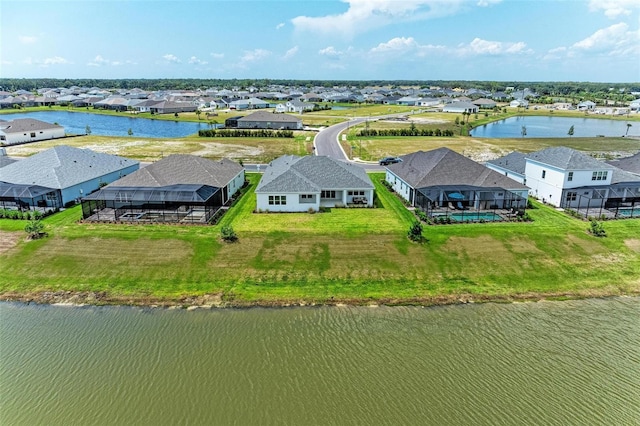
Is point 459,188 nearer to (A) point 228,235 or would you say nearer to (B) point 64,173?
(A) point 228,235

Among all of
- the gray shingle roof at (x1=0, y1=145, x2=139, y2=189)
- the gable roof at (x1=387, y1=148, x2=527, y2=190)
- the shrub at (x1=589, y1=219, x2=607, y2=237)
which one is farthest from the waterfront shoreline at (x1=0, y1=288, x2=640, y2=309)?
the gray shingle roof at (x1=0, y1=145, x2=139, y2=189)

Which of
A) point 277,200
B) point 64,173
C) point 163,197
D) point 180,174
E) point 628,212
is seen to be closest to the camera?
point 163,197

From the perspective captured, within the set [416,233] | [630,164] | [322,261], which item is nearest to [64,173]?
[322,261]

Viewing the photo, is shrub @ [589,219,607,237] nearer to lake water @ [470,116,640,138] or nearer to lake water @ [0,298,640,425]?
lake water @ [0,298,640,425]

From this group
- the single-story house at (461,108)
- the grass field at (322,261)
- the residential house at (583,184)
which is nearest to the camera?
the grass field at (322,261)

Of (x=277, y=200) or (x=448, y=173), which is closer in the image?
(x=277, y=200)

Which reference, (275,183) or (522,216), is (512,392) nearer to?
(522,216)

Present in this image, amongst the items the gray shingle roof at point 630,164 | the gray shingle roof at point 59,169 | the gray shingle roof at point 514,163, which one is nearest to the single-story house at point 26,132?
the gray shingle roof at point 59,169

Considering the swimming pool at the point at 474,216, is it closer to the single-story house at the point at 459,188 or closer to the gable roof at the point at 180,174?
the single-story house at the point at 459,188
